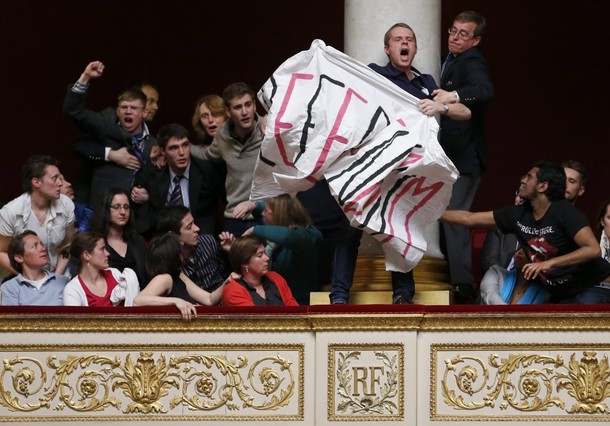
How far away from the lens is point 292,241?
1353 cm

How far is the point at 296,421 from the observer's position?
42.2ft

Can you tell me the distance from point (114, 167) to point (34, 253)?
153 cm

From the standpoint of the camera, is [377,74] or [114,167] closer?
[377,74]

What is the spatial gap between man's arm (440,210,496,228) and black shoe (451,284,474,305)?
1.72 ft

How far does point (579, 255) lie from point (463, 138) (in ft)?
4.76

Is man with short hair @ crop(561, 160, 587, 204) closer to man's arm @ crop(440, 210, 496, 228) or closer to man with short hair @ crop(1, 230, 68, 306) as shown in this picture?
man's arm @ crop(440, 210, 496, 228)

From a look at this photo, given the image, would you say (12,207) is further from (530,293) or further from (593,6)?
(593,6)

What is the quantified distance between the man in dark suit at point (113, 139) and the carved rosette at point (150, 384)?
1937mm

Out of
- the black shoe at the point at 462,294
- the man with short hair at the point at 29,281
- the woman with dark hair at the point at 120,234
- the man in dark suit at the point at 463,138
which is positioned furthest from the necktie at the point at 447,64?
the man with short hair at the point at 29,281

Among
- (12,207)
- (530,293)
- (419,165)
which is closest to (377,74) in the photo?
(419,165)

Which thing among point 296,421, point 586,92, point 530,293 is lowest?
point 296,421

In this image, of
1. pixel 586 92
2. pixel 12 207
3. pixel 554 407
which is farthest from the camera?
pixel 586 92

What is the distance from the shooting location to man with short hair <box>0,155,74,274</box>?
46.2 feet

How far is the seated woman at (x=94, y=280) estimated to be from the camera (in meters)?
13.2
